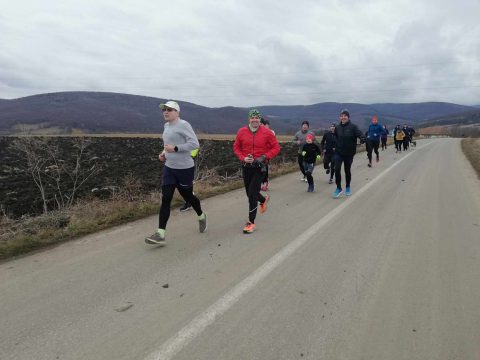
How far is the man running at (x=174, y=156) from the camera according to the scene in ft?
17.6

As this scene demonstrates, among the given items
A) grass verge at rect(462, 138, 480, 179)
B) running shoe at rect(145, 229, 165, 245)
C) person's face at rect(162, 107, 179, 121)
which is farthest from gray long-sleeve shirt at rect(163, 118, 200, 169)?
grass verge at rect(462, 138, 480, 179)

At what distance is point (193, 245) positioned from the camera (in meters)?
5.43

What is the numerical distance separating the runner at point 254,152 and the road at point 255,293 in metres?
0.57

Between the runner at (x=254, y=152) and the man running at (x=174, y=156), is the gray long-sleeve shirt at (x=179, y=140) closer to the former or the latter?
the man running at (x=174, y=156)

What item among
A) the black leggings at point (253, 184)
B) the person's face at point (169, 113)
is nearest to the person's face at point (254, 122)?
the black leggings at point (253, 184)

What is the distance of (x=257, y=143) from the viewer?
20.7 feet

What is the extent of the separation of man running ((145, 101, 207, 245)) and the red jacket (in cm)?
106

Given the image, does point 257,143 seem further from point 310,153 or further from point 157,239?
point 310,153

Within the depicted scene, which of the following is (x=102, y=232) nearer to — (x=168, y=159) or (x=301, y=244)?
A: (x=168, y=159)

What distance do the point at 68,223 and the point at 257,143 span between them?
3380mm

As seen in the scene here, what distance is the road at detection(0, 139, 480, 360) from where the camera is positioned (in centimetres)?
299

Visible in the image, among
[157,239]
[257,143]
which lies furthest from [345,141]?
[157,239]

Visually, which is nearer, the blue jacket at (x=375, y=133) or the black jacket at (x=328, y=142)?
the black jacket at (x=328, y=142)

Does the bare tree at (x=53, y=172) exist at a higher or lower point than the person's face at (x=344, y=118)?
lower
